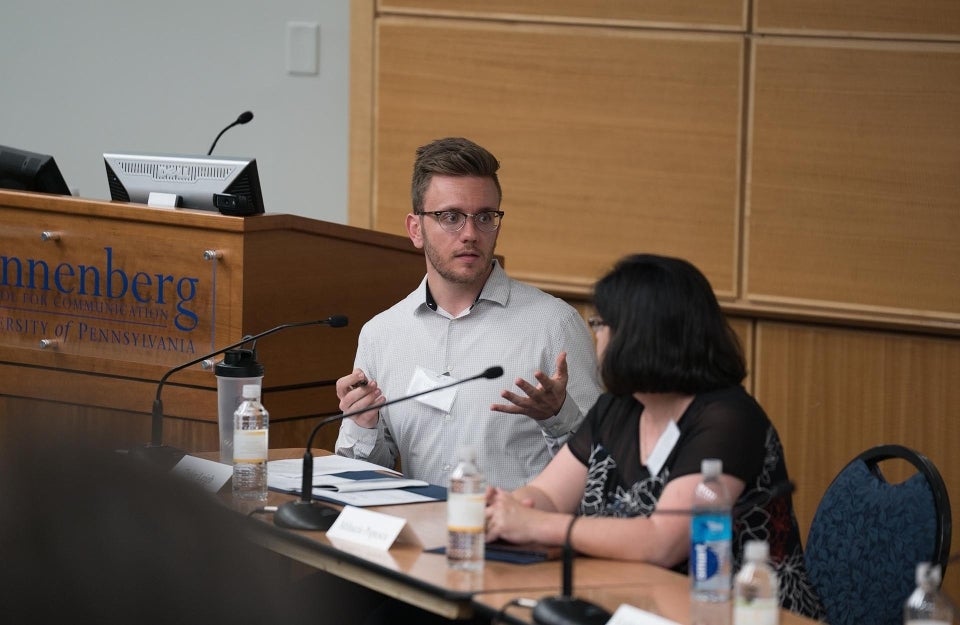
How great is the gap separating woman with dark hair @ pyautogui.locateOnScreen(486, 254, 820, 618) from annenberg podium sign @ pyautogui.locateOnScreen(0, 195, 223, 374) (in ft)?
4.55

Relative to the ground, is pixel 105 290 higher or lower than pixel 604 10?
lower

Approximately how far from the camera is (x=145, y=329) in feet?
11.2

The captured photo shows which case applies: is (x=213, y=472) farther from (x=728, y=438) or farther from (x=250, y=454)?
(x=728, y=438)

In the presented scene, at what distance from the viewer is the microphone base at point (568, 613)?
1722mm

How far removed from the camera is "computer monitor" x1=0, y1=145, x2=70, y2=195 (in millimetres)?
3611

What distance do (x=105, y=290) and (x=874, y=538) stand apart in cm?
213


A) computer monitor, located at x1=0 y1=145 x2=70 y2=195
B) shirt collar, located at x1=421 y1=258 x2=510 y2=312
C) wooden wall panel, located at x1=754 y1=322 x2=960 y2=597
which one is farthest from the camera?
wooden wall panel, located at x1=754 y1=322 x2=960 y2=597

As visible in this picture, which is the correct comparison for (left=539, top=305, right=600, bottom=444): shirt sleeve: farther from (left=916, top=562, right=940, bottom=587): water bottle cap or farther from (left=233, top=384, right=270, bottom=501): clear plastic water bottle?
(left=916, top=562, right=940, bottom=587): water bottle cap

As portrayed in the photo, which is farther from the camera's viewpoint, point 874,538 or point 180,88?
Result: point 180,88

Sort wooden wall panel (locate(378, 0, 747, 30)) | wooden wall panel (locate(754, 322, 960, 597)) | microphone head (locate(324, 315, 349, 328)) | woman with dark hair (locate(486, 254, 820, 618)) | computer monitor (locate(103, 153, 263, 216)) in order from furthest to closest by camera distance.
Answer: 1. wooden wall panel (locate(378, 0, 747, 30))
2. wooden wall panel (locate(754, 322, 960, 597))
3. computer monitor (locate(103, 153, 263, 216))
4. microphone head (locate(324, 315, 349, 328))
5. woman with dark hair (locate(486, 254, 820, 618))

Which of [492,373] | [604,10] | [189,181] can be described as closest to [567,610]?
[492,373]

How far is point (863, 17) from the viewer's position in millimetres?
4312

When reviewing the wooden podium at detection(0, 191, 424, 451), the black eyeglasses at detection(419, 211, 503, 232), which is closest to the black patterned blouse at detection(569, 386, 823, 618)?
the black eyeglasses at detection(419, 211, 503, 232)

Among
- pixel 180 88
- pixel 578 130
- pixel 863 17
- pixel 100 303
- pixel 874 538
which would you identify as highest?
pixel 863 17
